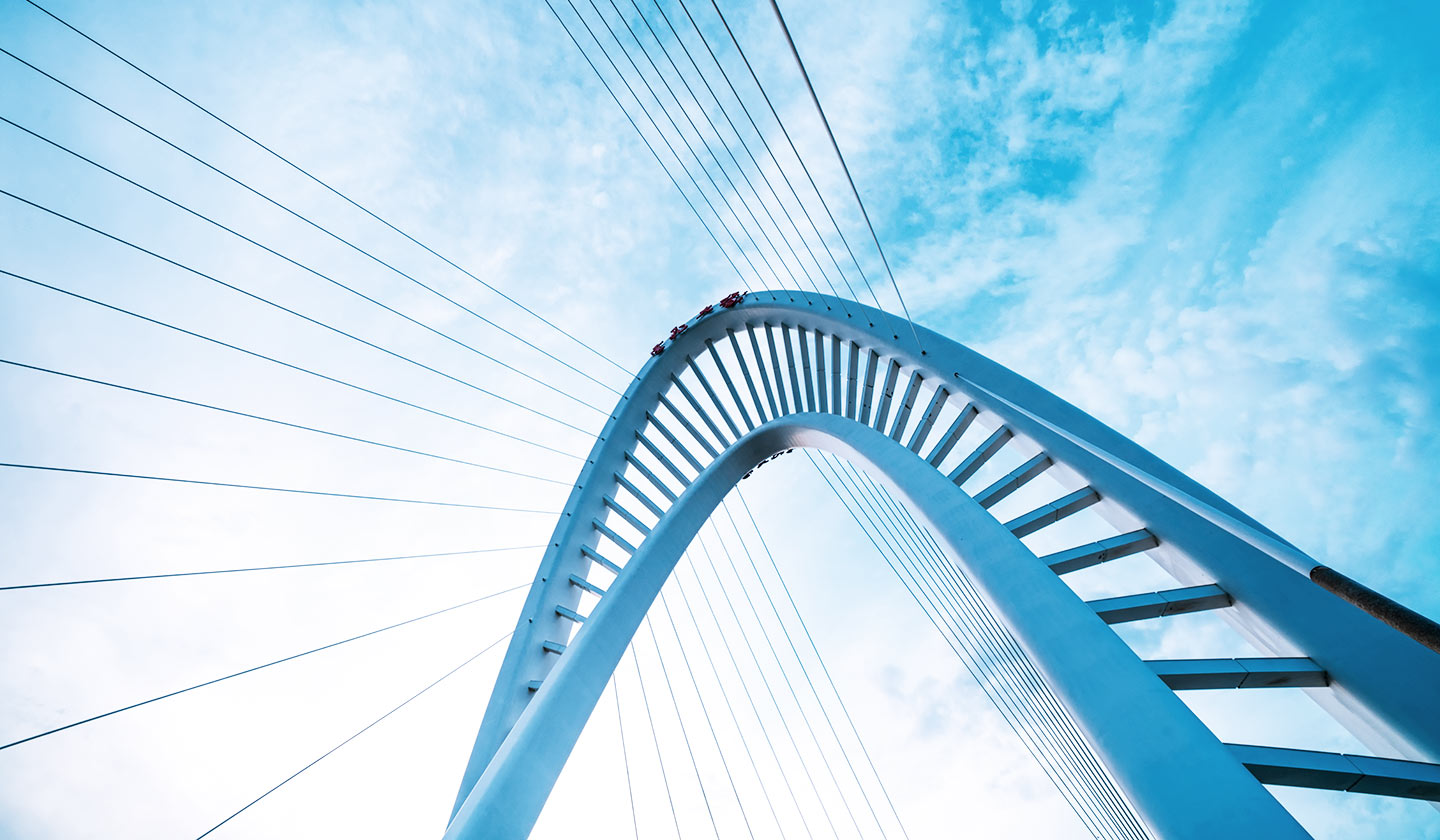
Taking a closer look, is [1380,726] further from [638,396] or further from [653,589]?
[638,396]

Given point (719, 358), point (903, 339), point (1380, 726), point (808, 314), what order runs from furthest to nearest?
1. point (719, 358)
2. point (808, 314)
3. point (903, 339)
4. point (1380, 726)

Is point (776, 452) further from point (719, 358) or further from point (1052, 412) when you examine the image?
point (1052, 412)

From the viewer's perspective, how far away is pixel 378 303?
9594mm

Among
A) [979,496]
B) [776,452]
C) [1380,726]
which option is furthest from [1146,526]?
[776,452]

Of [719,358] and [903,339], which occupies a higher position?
[719,358]

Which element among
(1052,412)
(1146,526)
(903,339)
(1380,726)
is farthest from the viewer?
(903,339)

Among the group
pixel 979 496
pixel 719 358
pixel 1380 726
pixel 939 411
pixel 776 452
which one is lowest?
pixel 1380 726

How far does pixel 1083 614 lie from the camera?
4.97m

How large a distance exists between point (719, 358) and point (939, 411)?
742 centimetres

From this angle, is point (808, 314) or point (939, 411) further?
point (808, 314)

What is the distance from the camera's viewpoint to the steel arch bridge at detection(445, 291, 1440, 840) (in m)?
3.87

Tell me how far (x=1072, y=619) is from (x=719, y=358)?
39.8ft

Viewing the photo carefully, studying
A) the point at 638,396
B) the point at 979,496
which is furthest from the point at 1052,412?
the point at 638,396

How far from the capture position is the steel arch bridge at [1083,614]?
152 inches
